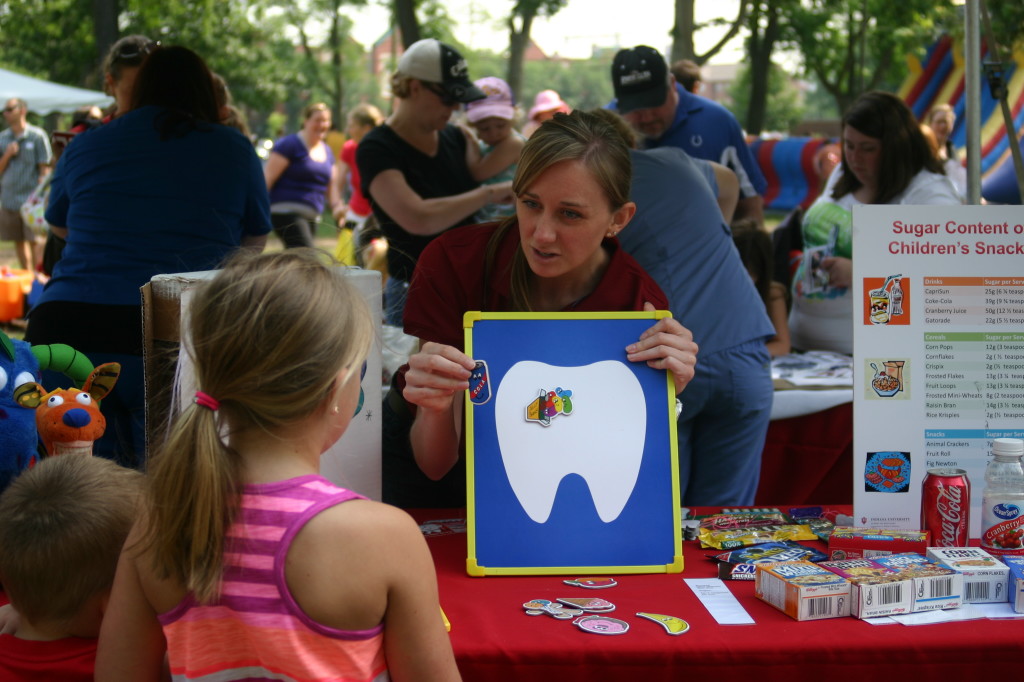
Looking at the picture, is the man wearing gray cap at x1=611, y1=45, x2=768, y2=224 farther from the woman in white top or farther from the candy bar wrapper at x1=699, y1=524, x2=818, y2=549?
the candy bar wrapper at x1=699, y1=524, x2=818, y2=549

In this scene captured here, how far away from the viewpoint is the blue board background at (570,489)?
170 cm

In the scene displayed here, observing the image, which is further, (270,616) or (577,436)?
(577,436)

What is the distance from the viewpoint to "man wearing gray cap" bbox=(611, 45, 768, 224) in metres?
3.72

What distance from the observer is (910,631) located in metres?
1.45

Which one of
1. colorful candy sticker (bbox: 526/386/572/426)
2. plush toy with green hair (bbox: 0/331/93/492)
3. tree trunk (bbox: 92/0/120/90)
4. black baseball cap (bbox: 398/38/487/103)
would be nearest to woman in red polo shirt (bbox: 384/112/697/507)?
colorful candy sticker (bbox: 526/386/572/426)

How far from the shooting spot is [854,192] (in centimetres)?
376

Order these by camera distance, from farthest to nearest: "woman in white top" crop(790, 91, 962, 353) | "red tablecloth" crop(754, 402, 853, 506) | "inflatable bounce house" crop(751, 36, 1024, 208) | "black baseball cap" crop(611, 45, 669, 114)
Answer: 1. "inflatable bounce house" crop(751, 36, 1024, 208)
2. "black baseball cap" crop(611, 45, 669, 114)
3. "woman in white top" crop(790, 91, 962, 353)
4. "red tablecloth" crop(754, 402, 853, 506)

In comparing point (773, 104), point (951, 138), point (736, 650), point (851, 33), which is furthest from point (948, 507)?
point (773, 104)

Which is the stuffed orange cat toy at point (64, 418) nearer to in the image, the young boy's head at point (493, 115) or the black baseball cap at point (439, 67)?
the black baseball cap at point (439, 67)

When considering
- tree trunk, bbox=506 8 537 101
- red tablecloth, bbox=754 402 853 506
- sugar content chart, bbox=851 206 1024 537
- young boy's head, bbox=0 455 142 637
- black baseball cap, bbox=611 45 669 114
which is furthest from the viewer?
tree trunk, bbox=506 8 537 101

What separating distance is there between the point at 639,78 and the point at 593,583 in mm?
2513

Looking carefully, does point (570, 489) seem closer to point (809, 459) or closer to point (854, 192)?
point (809, 459)

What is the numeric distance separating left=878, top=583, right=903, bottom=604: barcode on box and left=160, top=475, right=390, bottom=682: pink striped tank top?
0.76m

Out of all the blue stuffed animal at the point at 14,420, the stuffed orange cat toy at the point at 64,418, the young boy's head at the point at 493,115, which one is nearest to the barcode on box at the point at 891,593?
the stuffed orange cat toy at the point at 64,418
